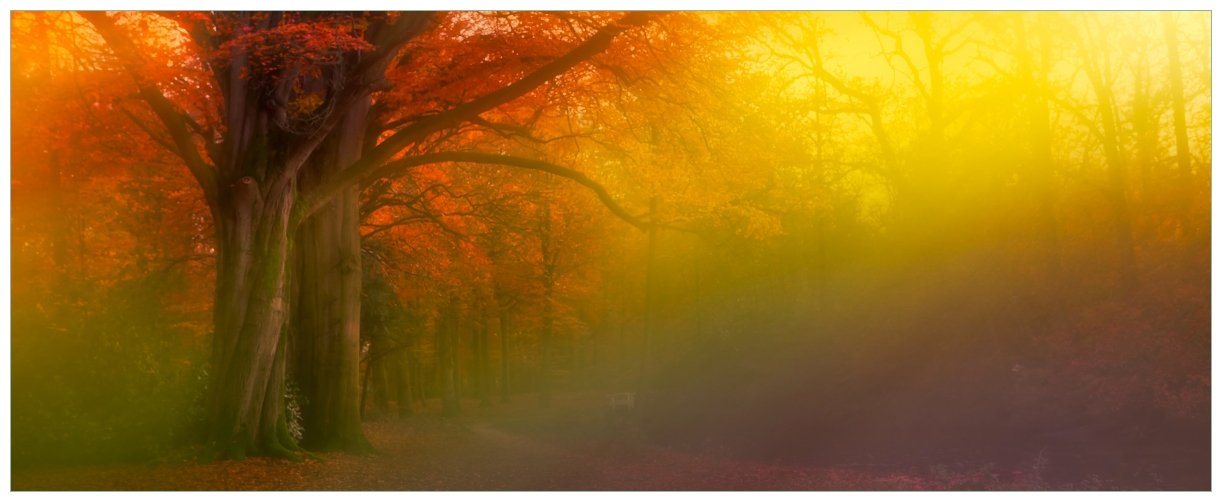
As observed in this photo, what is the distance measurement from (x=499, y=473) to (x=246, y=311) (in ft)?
12.9

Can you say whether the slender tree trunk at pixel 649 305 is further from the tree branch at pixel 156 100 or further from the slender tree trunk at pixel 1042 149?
the tree branch at pixel 156 100

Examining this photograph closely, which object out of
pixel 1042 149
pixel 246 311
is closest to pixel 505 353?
pixel 1042 149

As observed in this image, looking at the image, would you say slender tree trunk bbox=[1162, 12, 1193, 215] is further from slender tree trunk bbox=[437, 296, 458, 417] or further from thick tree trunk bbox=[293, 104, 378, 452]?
slender tree trunk bbox=[437, 296, 458, 417]

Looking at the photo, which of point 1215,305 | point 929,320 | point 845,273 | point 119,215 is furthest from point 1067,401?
point 119,215

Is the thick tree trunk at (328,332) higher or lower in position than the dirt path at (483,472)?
higher

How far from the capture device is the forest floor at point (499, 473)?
10.5 meters

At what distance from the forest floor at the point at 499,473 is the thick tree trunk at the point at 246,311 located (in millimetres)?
460

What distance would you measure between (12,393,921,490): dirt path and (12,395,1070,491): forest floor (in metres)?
0.01

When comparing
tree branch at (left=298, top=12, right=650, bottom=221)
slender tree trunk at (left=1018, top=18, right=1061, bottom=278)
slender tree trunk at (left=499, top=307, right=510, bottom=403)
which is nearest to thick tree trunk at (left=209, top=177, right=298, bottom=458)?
tree branch at (left=298, top=12, right=650, bottom=221)

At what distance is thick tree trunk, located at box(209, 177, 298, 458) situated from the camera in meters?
11.4

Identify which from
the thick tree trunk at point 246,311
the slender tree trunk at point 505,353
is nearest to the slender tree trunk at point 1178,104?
the thick tree trunk at point 246,311

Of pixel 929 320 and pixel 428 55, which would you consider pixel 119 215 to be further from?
pixel 929 320

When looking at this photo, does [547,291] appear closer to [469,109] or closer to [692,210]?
[692,210]

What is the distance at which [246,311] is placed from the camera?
1155cm
